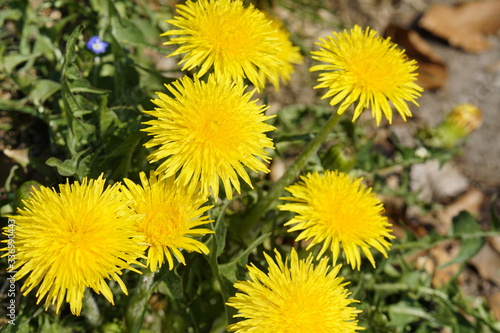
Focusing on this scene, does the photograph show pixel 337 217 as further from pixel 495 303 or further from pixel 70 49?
pixel 495 303

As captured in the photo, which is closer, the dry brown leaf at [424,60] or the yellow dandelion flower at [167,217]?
the yellow dandelion flower at [167,217]

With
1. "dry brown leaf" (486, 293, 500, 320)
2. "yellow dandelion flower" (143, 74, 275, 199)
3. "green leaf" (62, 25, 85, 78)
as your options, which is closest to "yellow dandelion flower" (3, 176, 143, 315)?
"yellow dandelion flower" (143, 74, 275, 199)

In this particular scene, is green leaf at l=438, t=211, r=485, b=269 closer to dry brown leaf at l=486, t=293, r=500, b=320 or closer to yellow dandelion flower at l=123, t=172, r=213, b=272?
dry brown leaf at l=486, t=293, r=500, b=320

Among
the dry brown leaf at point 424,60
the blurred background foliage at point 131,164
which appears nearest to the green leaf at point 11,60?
the blurred background foliage at point 131,164

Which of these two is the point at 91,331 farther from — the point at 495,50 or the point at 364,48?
the point at 495,50

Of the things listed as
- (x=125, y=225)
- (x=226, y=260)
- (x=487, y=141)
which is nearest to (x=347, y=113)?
(x=487, y=141)

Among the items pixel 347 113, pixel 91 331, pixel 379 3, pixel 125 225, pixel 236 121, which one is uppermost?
pixel 379 3

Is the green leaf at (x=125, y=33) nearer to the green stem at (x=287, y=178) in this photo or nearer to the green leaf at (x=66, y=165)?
the green leaf at (x=66, y=165)
